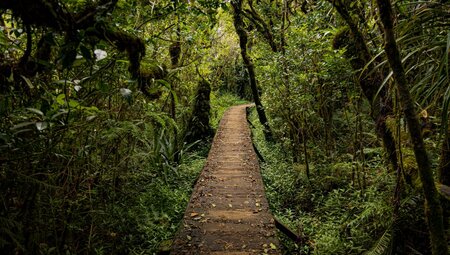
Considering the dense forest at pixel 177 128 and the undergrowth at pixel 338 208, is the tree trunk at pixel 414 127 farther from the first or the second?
the undergrowth at pixel 338 208

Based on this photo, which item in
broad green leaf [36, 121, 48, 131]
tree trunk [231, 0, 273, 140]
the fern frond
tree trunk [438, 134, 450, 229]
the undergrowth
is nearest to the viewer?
broad green leaf [36, 121, 48, 131]

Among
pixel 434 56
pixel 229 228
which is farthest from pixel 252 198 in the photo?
pixel 434 56

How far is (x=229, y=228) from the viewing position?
372 centimetres

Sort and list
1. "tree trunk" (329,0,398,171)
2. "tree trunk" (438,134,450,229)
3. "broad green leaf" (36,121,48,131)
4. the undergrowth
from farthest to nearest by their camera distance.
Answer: "tree trunk" (329,0,398,171) < the undergrowth < "tree trunk" (438,134,450,229) < "broad green leaf" (36,121,48,131)

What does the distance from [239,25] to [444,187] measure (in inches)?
317

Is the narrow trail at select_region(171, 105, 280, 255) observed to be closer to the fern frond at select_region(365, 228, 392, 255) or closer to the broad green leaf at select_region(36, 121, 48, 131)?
the fern frond at select_region(365, 228, 392, 255)

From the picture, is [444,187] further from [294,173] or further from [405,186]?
[294,173]

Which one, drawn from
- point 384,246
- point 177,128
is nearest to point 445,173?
point 384,246

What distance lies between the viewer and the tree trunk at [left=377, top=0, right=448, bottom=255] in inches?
68.4

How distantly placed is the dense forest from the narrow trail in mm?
435

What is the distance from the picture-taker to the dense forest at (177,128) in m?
1.83

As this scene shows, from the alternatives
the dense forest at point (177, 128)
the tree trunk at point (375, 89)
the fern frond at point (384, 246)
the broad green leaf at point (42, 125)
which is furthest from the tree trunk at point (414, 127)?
the broad green leaf at point (42, 125)

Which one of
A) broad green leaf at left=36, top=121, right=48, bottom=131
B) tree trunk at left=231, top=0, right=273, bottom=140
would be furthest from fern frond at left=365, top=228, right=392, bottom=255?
tree trunk at left=231, top=0, right=273, bottom=140

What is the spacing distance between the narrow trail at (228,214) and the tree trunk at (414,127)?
1767 mm
